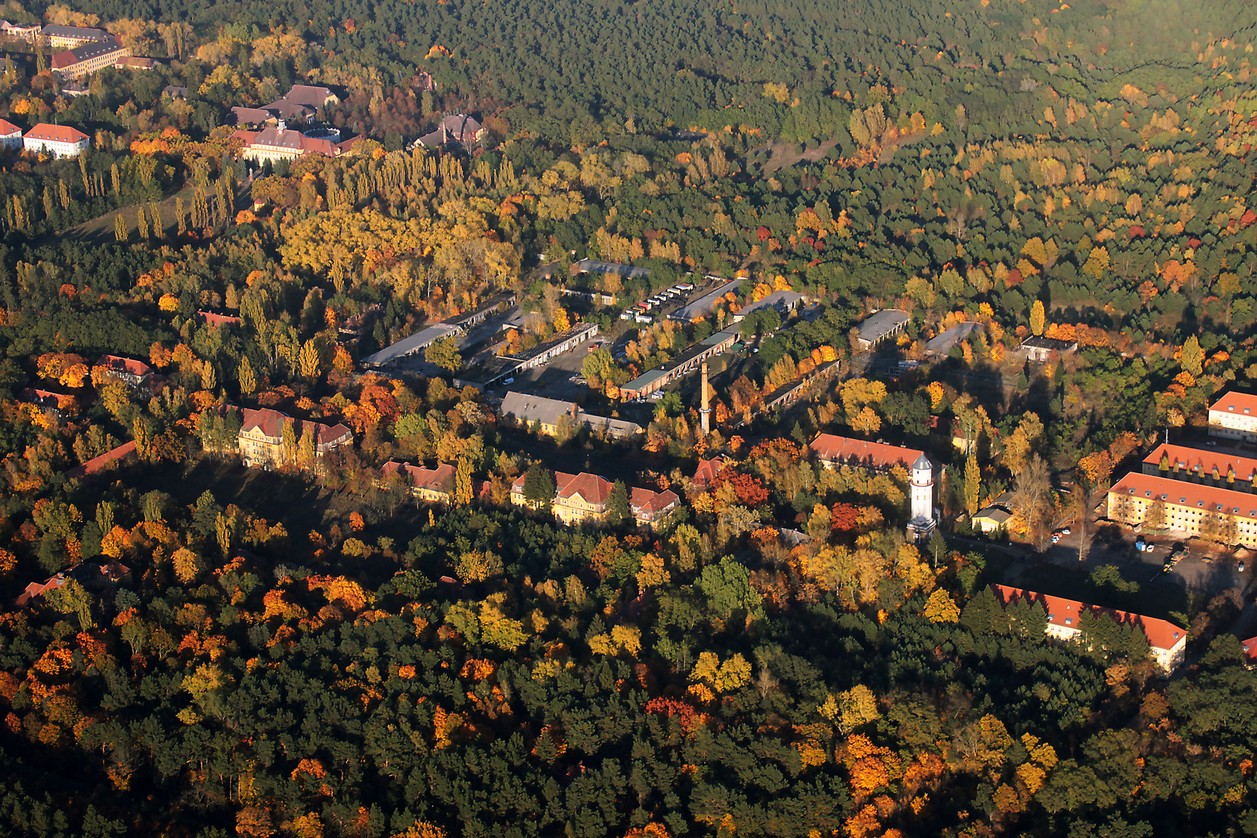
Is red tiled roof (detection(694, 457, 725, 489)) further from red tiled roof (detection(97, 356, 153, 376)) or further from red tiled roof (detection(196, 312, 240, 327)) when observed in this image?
red tiled roof (detection(196, 312, 240, 327))

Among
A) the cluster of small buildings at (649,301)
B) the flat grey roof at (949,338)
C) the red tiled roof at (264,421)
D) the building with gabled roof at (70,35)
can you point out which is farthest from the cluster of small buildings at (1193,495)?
the building with gabled roof at (70,35)

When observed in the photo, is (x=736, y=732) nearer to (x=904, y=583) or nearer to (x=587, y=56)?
(x=904, y=583)

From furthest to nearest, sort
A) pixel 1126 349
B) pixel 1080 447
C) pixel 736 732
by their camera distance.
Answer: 1. pixel 1126 349
2. pixel 1080 447
3. pixel 736 732

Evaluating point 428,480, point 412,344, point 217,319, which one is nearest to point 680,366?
point 412,344

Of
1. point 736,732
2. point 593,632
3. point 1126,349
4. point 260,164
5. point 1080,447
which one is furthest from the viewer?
point 260,164

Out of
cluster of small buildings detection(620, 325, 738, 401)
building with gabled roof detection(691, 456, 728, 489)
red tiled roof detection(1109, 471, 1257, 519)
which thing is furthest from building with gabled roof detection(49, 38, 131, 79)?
red tiled roof detection(1109, 471, 1257, 519)

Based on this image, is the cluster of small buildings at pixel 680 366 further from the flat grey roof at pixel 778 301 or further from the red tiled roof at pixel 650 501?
the red tiled roof at pixel 650 501

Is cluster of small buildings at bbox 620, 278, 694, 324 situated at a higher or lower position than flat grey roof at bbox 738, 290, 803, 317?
lower

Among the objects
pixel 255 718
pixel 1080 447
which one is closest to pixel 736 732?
pixel 255 718
